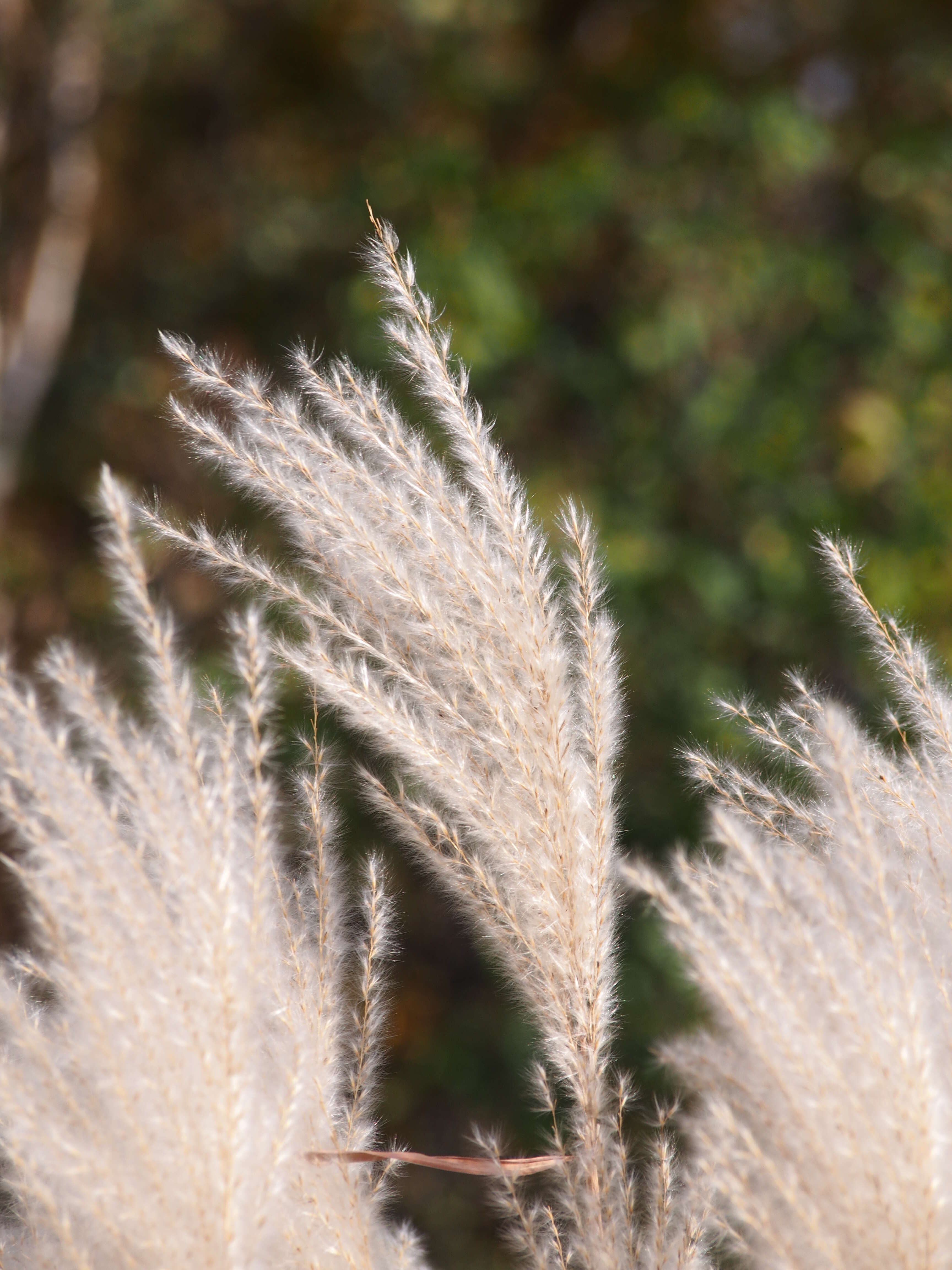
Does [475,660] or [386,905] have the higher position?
[475,660]

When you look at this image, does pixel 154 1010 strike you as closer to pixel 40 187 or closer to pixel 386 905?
pixel 386 905

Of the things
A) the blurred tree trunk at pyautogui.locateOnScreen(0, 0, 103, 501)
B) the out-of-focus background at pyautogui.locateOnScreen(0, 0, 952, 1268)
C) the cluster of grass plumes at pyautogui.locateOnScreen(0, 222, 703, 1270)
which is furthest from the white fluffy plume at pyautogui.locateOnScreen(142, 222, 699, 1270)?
the blurred tree trunk at pyautogui.locateOnScreen(0, 0, 103, 501)

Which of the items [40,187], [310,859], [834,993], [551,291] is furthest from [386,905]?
[40,187]

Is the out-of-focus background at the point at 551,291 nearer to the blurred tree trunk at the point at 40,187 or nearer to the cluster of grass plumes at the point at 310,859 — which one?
the blurred tree trunk at the point at 40,187

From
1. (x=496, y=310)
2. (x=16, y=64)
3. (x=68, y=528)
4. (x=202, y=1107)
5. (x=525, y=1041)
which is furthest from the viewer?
(x=68, y=528)

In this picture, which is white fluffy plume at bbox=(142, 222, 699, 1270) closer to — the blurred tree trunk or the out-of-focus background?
the out-of-focus background

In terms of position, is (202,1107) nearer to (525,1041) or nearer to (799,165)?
(525,1041)

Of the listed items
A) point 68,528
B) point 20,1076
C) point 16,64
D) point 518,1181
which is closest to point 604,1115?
point 518,1181

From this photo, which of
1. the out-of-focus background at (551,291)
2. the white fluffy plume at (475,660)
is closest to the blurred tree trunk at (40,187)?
the out-of-focus background at (551,291)
